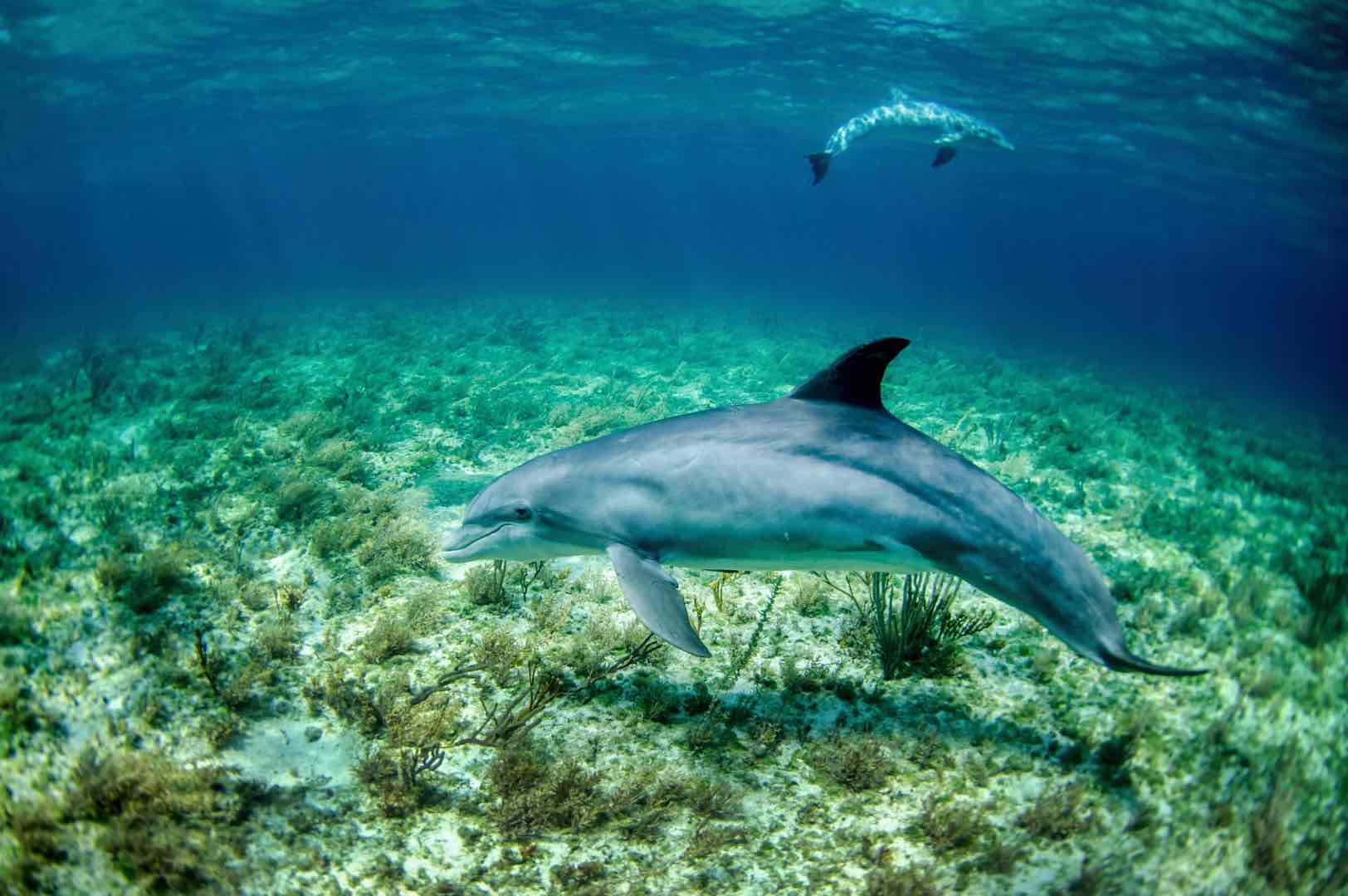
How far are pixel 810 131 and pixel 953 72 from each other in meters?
18.8

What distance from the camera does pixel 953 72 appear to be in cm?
2725

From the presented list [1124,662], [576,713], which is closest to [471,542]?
[576,713]

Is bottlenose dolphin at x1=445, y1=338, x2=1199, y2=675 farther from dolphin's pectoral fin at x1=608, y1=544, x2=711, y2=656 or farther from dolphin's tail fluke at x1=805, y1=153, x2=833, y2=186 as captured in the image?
dolphin's tail fluke at x1=805, y1=153, x2=833, y2=186

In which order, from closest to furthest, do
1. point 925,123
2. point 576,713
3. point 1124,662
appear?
1. point 1124,662
2. point 576,713
3. point 925,123

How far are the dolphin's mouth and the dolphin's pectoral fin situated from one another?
0.83 m

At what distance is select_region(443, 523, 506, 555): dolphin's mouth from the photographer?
4387 millimetres

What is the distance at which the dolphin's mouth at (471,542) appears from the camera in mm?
4387

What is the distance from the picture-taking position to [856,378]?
13.6 ft

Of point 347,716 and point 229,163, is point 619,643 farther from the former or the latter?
point 229,163

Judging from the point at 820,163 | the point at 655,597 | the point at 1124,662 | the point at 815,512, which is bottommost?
the point at 1124,662

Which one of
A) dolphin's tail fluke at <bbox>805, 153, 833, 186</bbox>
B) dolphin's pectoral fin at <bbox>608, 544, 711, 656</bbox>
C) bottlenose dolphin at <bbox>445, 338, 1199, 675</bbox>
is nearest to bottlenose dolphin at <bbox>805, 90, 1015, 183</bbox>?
dolphin's tail fluke at <bbox>805, 153, 833, 186</bbox>

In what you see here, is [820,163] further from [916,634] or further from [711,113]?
[711,113]

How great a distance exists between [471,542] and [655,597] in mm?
1466

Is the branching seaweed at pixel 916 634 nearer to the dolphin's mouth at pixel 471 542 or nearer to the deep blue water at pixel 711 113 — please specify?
the dolphin's mouth at pixel 471 542
